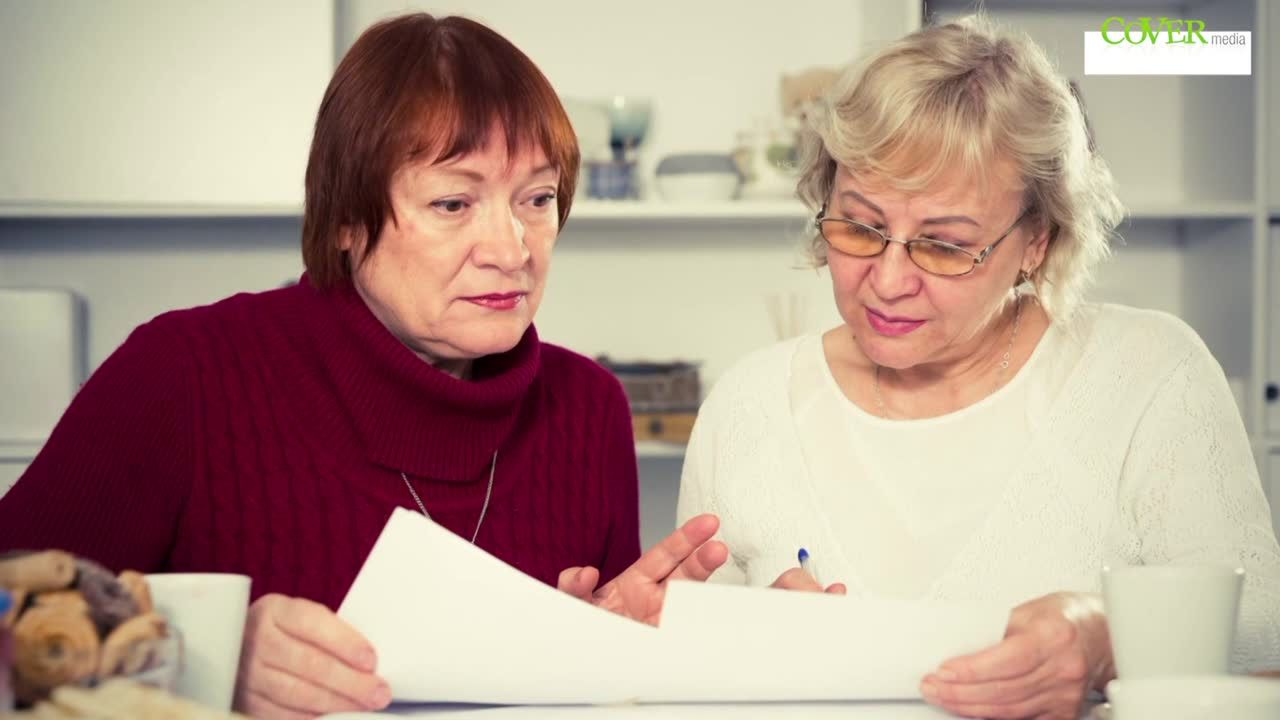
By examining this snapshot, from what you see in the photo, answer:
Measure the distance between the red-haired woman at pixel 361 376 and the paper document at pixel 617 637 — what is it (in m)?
0.30

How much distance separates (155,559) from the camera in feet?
4.46

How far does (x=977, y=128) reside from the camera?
153cm

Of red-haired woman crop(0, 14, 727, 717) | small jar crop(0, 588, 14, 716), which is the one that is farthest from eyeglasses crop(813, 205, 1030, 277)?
small jar crop(0, 588, 14, 716)

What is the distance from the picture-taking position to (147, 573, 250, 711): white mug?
32.3 inches

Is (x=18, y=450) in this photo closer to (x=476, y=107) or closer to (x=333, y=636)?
(x=476, y=107)

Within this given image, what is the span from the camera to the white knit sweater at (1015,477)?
1.53 m

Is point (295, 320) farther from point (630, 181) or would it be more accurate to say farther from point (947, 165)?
point (630, 181)

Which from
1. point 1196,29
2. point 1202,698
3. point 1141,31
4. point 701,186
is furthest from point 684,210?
point 1202,698

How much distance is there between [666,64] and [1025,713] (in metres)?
2.57

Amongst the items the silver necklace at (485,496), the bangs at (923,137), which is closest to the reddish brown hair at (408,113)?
the silver necklace at (485,496)

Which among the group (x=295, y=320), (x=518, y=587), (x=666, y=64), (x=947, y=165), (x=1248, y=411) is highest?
(x=666, y=64)

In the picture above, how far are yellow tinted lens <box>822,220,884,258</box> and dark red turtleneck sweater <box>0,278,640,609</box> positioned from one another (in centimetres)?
39

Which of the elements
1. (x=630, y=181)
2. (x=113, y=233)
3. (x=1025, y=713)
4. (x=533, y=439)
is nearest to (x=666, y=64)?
(x=630, y=181)

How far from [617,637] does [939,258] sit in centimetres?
77
